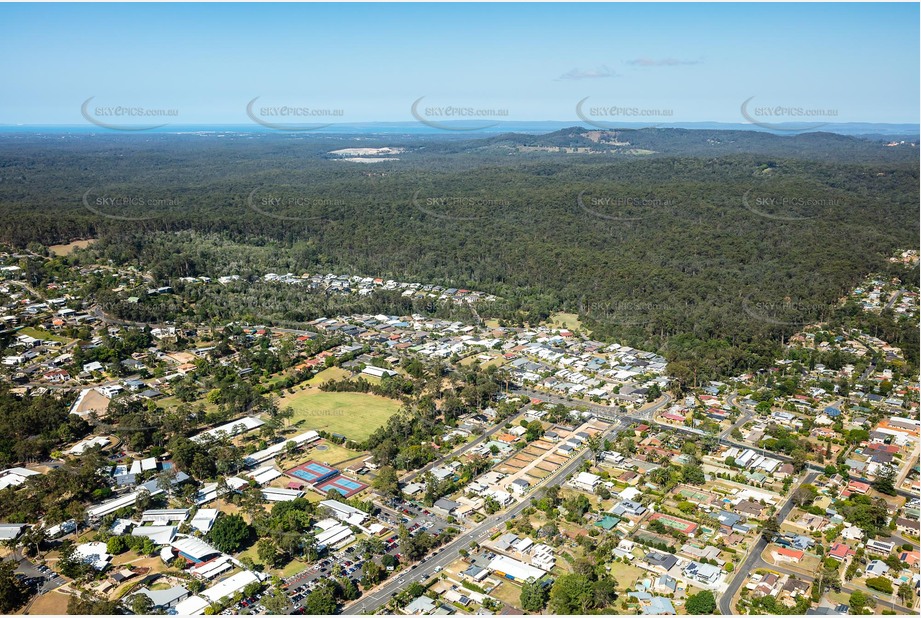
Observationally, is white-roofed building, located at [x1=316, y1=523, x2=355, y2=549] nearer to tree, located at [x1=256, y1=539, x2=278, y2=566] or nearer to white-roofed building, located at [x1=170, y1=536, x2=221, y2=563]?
tree, located at [x1=256, y1=539, x2=278, y2=566]

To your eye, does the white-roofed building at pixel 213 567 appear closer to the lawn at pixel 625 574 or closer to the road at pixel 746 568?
the lawn at pixel 625 574

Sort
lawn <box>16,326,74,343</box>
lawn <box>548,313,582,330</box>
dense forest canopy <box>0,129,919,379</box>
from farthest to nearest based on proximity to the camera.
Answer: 1. dense forest canopy <box>0,129,919,379</box>
2. lawn <box>548,313,582,330</box>
3. lawn <box>16,326,74,343</box>

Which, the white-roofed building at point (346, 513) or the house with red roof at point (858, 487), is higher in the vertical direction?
the house with red roof at point (858, 487)

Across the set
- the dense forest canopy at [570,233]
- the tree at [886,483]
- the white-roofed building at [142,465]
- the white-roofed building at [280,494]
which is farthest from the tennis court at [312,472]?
the tree at [886,483]

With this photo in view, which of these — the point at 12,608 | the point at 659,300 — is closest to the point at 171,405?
the point at 12,608

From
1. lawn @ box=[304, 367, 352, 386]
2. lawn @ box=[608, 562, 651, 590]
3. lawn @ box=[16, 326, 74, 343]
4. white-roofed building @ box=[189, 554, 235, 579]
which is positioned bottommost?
lawn @ box=[608, 562, 651, 590]

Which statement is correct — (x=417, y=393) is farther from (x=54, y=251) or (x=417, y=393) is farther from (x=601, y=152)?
(x=601, y=152)

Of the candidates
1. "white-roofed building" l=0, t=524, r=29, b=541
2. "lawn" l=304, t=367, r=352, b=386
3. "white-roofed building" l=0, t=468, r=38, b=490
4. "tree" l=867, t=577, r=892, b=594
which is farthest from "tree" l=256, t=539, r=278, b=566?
"tree" l=867, t=577, r=892, b=594
